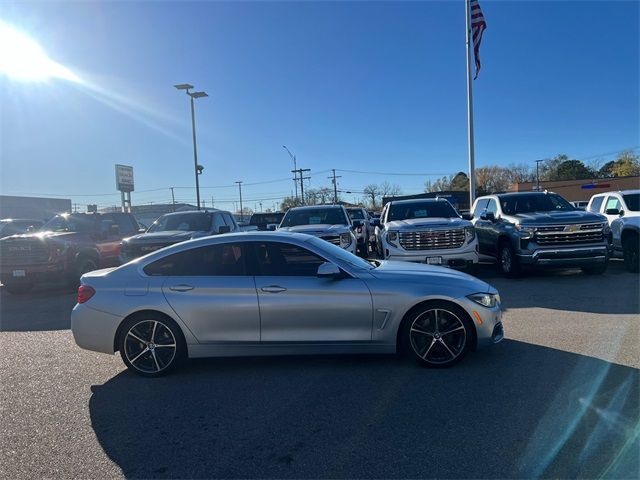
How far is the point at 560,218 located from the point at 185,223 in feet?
29.0

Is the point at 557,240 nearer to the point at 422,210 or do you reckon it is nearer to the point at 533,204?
the point at 533,204

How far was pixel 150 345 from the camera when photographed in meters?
5.15

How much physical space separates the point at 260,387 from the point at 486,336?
2.40 metres

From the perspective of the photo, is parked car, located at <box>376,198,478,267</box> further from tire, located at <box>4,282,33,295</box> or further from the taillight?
tire, located at <box>4,282,33,295</box>

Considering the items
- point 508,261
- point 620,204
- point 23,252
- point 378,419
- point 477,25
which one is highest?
point 477,25

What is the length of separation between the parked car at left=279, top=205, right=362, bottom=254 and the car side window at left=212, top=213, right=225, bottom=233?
62.7 inches

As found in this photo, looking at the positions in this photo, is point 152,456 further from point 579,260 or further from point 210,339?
point 579,260

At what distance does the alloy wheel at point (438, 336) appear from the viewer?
500cm

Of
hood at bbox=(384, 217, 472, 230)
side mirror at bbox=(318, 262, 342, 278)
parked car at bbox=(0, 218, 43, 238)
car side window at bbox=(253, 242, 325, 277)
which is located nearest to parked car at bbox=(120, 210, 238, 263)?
hood at bbox=(384, 217, 472, 230)

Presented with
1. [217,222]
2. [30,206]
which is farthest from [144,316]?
[30,206]

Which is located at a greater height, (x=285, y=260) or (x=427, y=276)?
(x=285, y=260)

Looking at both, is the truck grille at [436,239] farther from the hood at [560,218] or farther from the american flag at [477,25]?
the american flag at [477,25]

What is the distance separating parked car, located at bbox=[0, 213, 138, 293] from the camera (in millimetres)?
11172

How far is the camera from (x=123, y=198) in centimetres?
3250
